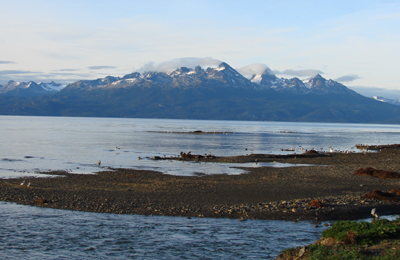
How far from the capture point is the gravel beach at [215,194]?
23.3 meters

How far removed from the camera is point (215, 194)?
94.8 ft

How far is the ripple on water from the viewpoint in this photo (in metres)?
16.5

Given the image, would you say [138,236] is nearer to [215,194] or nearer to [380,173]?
[215,194]

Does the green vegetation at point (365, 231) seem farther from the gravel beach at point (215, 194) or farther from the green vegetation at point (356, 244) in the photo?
the gravel beach at point (215, 194)

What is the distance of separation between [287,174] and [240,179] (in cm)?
678

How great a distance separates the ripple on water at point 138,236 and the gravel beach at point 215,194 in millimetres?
1498

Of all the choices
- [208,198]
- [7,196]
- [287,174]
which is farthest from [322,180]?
[7,196]

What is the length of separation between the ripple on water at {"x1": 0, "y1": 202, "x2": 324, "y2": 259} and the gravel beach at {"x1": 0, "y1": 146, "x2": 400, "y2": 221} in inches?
59.0

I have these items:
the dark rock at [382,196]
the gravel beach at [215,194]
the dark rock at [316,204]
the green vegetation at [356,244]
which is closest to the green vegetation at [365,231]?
the green vegetation at [356,244]

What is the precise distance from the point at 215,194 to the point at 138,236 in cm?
1109

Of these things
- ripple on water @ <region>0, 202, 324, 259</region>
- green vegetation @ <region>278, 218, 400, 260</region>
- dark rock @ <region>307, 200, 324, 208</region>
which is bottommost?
ripple on water @ <region>0, 202, 324, 259</region>

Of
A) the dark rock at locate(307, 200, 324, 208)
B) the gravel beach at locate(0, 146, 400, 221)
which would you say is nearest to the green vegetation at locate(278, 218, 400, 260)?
the gravel beach at locate(0, 146, 400, 221)

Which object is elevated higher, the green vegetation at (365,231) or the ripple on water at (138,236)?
the green vegetation at (365,231)

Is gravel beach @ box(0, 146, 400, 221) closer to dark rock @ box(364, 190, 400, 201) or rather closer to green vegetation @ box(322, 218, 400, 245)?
dark rock @ box(364, 190, 400, 201)
